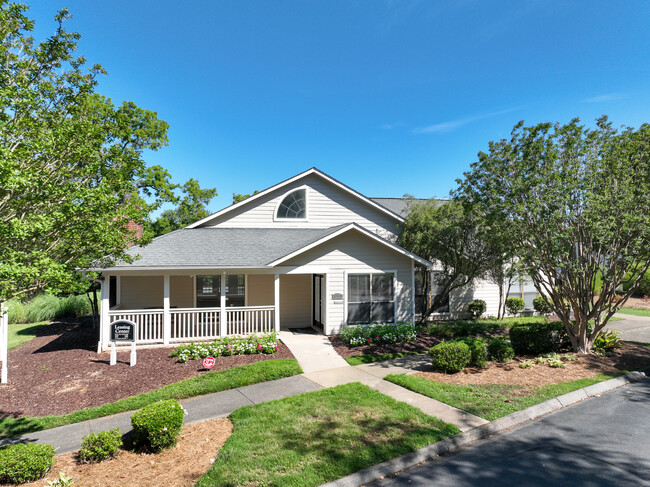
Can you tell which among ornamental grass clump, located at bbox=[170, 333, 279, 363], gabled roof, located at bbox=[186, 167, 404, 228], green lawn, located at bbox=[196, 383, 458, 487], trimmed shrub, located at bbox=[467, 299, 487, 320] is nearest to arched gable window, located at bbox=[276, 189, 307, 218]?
gabled roof, located at bbox=[186, 167, 404, 228]

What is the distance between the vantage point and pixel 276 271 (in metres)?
13.2

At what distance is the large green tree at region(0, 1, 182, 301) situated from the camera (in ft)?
16.8

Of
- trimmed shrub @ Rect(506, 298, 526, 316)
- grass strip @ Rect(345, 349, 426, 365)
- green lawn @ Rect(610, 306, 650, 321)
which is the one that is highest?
trimmed shrub @ Rect(506, 298, 526, 316)

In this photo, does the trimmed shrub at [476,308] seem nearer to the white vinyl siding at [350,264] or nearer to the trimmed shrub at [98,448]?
the white vinyl siding at [350,264]

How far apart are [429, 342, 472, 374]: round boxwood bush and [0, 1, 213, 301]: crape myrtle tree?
7.86 meters

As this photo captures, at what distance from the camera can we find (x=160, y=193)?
→ 24.0 metres

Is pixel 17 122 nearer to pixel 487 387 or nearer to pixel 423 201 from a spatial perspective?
pixel 487 387

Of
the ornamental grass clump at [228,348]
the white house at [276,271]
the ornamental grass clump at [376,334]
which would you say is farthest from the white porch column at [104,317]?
the ornamental grass clump at [376,334]

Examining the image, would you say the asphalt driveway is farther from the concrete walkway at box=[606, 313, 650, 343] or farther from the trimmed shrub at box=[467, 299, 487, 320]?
the trimmed shrub at box=[467, 299, 487, 320]

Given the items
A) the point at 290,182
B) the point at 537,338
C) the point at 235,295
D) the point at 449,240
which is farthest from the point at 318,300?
the point at 537,338

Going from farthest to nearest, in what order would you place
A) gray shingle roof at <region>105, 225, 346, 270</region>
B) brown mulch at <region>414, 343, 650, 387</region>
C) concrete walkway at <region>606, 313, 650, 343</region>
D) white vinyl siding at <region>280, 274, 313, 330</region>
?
white vinyl siding at <region>280, 274, 313, 330</region>, concrete walkway at <region>606, 313, 650, 343</region>, gray shingle roof at <region>105, 225, 346, 270</region>, brown mulch at <region>414, 343, 650, 387</region>

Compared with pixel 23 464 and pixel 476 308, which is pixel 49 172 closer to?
pixel 23 464

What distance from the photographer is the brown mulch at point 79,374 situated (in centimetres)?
812

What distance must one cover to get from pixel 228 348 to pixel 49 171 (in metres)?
6.98
